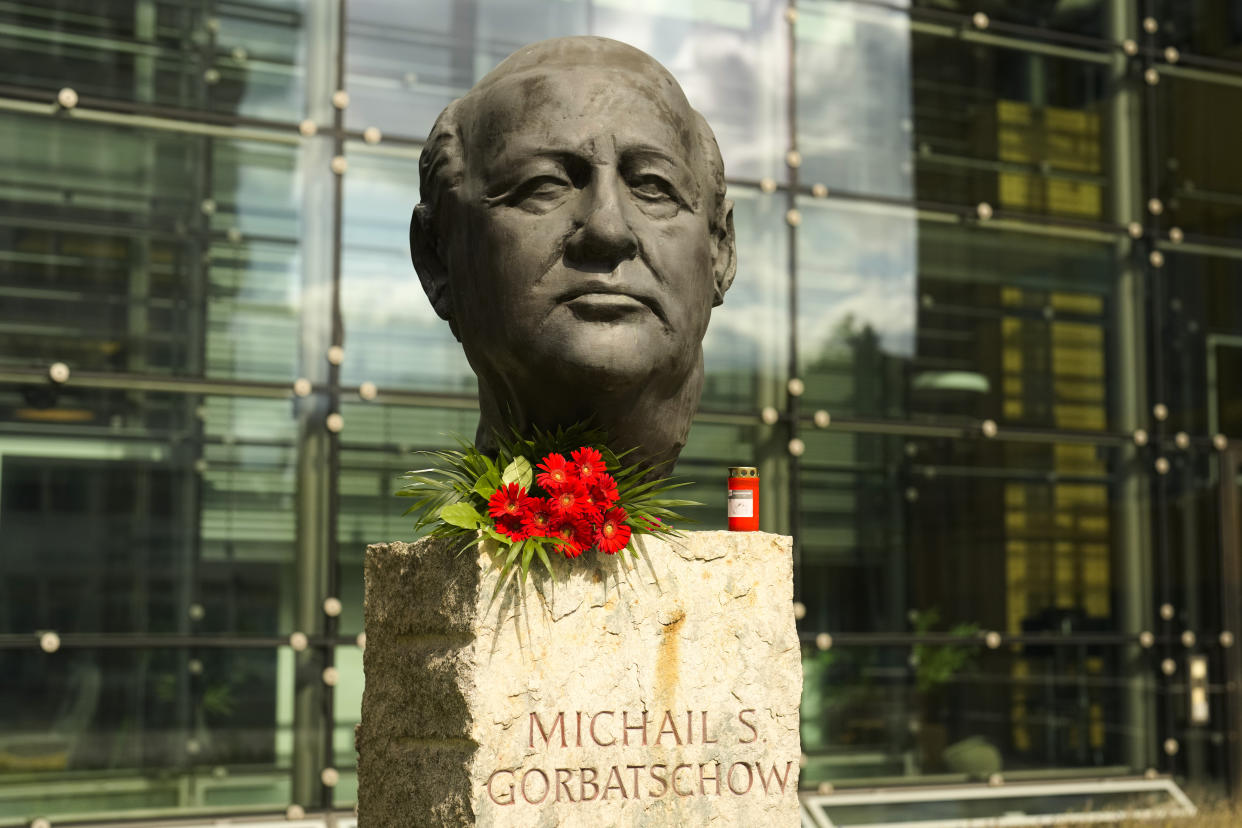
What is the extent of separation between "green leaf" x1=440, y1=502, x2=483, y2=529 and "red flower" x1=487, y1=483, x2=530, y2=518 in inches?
1.6

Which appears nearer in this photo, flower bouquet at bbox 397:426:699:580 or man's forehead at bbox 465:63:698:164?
flower bouquet at bbox 397:426:699:580

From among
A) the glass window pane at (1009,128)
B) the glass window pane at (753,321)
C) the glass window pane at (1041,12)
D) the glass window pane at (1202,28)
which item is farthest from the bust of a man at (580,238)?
the glass window pane at (1202,28)

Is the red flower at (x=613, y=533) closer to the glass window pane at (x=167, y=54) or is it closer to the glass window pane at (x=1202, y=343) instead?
the glass window pane at (x=167, y=54)

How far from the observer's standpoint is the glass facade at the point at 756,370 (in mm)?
7746

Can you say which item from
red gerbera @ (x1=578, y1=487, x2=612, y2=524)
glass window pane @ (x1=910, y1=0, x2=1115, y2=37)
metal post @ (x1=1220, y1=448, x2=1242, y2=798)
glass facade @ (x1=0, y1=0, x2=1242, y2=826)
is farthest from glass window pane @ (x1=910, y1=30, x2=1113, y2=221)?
red gerbera @ (x1=578, y1=487, x2=612, y2=524)

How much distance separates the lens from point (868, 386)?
946 centimetres

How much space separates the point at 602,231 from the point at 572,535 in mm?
773

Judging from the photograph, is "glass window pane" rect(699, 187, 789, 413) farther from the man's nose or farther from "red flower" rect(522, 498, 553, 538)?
"red flower" rect(522, 498, 553, 538)

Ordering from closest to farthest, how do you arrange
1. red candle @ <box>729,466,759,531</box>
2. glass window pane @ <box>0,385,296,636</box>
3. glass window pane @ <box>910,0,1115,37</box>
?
1. red candle @ <box>729,466,759,531</box>
2. glass window pane @ <box>0,385,296,636</box>
3. glass window pane @ <box>910,0,1115,37</box>

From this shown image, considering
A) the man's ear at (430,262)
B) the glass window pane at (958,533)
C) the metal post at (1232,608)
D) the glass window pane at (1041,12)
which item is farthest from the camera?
the metal post at (1232,608)

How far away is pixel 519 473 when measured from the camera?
3.92m

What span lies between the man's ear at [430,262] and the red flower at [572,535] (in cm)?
89

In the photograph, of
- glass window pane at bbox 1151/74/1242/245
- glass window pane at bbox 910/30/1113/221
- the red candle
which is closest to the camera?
the red candle

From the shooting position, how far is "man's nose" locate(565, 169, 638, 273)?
12.5 ft
